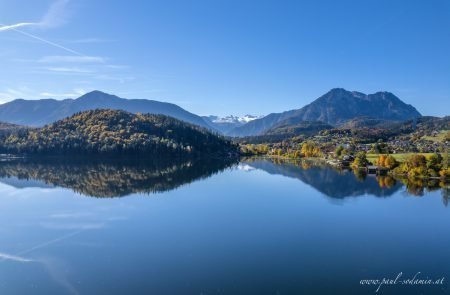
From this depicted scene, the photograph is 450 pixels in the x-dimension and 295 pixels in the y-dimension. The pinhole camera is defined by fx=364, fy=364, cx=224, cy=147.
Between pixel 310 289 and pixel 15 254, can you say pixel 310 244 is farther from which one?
pixel 15 254

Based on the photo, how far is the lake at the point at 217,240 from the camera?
21969 millimetres

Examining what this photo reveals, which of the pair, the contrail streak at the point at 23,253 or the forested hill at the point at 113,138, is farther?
the forested hill at the point at 113,138

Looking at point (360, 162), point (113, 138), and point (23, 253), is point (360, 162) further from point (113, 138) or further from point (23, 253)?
point (23, 253)

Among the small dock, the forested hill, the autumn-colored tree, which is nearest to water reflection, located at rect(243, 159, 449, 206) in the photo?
the small dock

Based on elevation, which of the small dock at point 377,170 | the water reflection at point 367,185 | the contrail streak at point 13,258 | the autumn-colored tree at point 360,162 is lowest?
the contrail streak at point 13,258

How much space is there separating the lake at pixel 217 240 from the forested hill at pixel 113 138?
66.6m

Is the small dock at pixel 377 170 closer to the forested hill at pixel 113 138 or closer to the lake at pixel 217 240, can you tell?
the lake at pixel 217 240

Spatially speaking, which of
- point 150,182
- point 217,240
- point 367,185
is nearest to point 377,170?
point 367,185

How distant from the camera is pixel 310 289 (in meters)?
21.0

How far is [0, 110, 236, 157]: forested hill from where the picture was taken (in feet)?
417

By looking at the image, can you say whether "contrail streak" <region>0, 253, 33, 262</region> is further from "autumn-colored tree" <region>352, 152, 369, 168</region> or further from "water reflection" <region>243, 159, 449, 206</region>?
"autumn-colored tree" <region>352, 152, 369, 168</region>

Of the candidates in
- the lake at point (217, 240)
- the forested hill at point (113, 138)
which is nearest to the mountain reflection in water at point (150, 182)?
the lake at point (217, 240)

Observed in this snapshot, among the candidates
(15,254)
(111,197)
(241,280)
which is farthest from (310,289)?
(111,197)

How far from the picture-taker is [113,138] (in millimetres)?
132000
